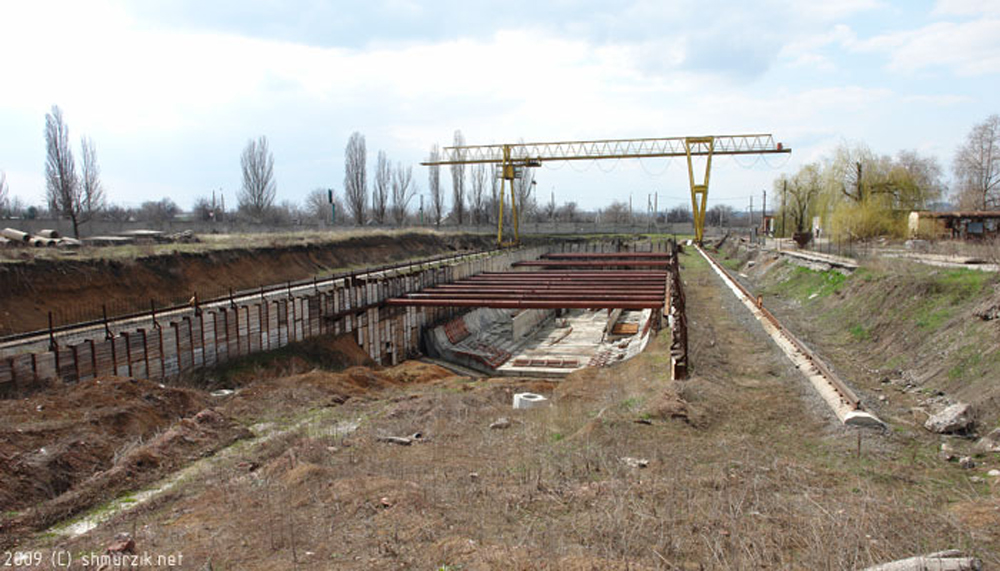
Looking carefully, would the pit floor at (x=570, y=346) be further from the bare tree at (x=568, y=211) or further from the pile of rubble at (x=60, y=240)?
the bare tree at (x=568, y=211)

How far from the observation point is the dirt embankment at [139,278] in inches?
740

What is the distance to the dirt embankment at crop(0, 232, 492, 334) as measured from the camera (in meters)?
18.8

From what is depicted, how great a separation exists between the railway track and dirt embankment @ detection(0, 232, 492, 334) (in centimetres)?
2069

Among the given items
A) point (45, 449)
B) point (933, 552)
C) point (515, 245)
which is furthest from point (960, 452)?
point (515, 245)

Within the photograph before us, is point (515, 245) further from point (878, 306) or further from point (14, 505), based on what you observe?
point (14, 505)

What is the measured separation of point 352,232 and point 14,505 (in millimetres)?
37326

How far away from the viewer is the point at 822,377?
37.6ft

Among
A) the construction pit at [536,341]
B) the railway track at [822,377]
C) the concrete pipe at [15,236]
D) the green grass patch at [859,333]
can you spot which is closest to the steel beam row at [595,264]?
the construction pit at [536,341]

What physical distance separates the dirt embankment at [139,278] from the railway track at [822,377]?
20688 millimetres

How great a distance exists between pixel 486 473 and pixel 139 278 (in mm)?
21340

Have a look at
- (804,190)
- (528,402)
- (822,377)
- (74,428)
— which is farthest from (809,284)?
(804,190)

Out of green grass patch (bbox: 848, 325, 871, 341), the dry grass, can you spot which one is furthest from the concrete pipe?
green grass patch (bbox: 848, 325, 871, 341)

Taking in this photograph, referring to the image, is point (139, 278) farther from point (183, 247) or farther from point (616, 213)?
point (616, 213)

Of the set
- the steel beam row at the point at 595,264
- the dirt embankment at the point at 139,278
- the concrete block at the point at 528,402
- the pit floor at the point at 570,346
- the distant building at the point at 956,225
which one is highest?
the distant building at the point at 956,225
